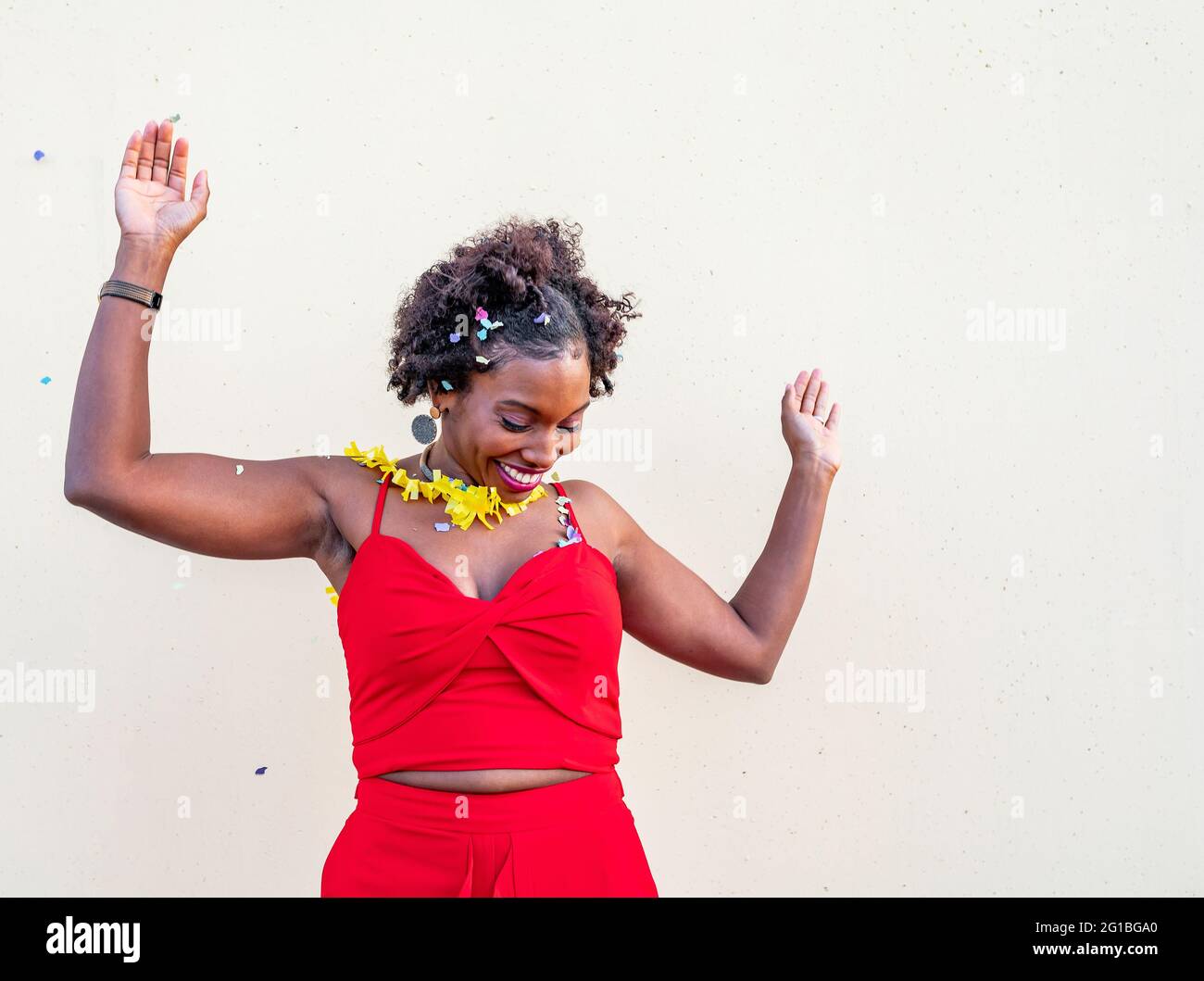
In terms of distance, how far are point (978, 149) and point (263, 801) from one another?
77.1 inches

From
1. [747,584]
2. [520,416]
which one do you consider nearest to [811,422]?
[747,584]

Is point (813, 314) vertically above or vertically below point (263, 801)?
above

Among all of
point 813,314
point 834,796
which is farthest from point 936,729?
point 813,314

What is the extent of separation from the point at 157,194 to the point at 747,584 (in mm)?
1125

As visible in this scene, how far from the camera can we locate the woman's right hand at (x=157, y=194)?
5.36 ft

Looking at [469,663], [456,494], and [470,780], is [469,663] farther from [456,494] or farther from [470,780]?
[456,494]

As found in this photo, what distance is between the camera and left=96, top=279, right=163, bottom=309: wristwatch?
1.59 metres

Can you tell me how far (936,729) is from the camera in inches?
97.3

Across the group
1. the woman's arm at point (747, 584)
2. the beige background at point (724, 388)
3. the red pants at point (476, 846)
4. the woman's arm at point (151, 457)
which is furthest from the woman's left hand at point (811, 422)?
the woman's arm at point (151, 457)

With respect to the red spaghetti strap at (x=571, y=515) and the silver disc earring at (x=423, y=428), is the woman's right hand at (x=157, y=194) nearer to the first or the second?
the silver disc earring at (x=423, y=428)

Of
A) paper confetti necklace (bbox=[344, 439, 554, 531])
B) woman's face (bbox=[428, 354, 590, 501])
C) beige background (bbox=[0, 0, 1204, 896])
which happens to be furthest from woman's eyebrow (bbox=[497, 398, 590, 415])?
beige background (bbox=[0, 0, 1204, 896])

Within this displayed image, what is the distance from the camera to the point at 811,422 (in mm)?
2096

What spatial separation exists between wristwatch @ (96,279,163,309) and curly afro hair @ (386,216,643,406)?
1.33 feet

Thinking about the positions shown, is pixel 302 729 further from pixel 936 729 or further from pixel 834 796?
pixel 936 729
